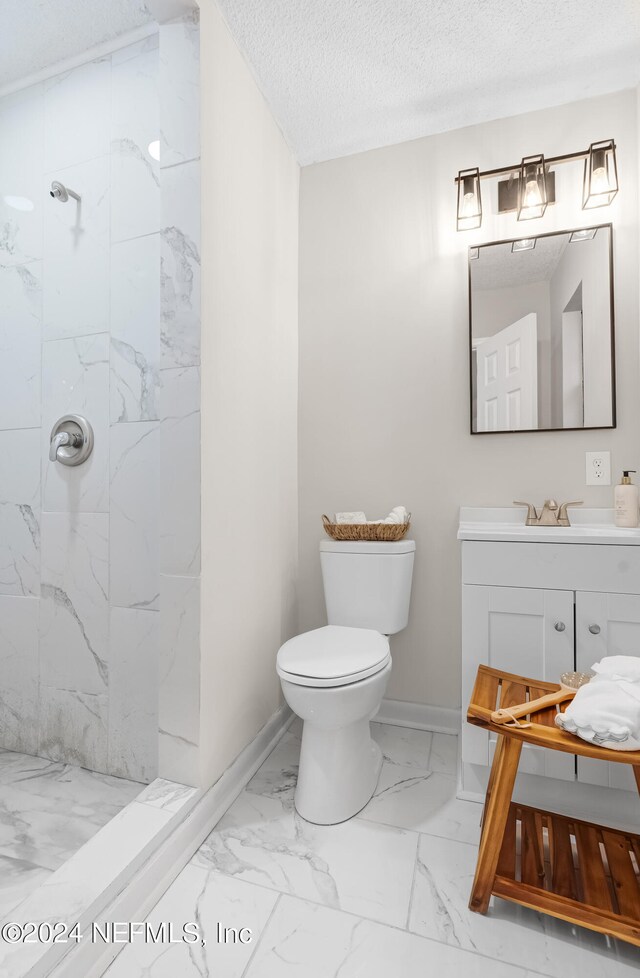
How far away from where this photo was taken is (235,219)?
161cm

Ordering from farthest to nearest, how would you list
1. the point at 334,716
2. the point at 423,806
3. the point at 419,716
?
the point at 419,716
the point at 423,806
the point at 334,716

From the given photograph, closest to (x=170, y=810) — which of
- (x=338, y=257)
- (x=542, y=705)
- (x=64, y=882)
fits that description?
(x=64, y=882)

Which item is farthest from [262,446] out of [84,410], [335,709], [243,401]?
[335,709]

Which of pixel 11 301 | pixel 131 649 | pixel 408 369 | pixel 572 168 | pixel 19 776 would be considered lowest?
pixel 19 776

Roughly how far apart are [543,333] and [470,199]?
1.93ft

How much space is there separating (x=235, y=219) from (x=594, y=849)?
2033 mm

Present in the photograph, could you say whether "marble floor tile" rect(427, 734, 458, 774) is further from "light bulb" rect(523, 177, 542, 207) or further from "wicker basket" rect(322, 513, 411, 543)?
"light bulb" rect(523, 177, 542, 207)

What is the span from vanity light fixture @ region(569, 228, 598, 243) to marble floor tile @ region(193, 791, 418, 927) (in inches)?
80.2

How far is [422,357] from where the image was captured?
2016 mm

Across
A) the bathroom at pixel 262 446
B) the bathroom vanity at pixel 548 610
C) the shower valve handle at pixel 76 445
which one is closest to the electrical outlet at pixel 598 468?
the bathroom at pixel 262 446

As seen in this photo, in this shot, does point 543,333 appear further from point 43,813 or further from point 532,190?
point 43,813

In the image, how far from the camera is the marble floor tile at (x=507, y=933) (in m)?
1.03

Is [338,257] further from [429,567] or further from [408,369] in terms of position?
[429,567]

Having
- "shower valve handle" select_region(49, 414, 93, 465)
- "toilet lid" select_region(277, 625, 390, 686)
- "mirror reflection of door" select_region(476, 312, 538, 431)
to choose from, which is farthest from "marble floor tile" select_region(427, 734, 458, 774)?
"shower valve handle" select_region(49, 414, 93, 465)
